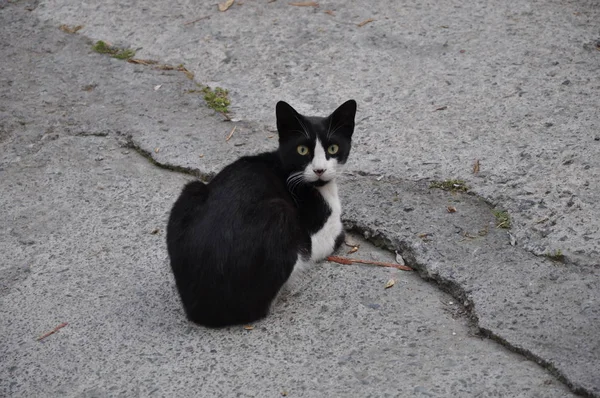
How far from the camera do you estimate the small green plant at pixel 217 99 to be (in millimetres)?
5305

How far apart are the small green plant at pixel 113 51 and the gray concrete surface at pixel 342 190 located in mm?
97

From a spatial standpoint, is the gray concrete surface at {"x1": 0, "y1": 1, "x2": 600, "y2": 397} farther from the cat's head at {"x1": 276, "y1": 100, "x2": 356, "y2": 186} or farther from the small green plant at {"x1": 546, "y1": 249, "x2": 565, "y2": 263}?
the cat's head at {"x1": 276, "y1": 100, "x2": 356, "y2": 186}

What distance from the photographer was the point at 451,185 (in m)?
4.33

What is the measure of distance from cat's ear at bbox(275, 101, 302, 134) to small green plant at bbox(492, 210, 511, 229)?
3.71ft

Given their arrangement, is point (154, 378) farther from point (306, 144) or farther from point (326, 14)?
point (326, 14)

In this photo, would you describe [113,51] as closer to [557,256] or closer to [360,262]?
[360,262]

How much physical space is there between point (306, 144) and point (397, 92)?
1637mm

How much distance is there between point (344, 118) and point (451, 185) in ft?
2.67

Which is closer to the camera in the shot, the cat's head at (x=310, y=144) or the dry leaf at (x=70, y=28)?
the cat's head at (x=310, y=144)

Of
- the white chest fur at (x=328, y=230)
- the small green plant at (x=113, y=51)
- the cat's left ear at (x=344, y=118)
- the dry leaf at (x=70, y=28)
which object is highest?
the cat's left ear at (x=344, y=118)

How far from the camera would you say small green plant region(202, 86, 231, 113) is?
209 inches

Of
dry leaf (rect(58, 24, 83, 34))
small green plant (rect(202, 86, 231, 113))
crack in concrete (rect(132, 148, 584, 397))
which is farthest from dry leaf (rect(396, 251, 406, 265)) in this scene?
dry leaf (rect(58, 24, 83, 34))

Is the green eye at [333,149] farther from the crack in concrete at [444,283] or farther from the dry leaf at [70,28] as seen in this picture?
the dry leaf at [70,28]

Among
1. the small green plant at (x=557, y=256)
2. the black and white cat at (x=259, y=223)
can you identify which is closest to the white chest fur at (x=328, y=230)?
the black and white cat at (x=259, y=223)
